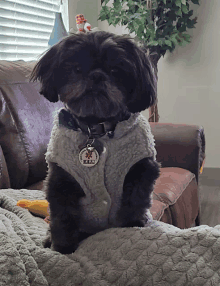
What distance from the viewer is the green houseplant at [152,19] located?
2.59 m

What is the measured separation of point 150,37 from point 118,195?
2.02m

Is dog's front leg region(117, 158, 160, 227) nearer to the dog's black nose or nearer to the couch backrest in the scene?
the dog's black nose

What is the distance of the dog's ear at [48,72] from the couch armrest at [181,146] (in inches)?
47.9

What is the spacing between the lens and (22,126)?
5.16 ft

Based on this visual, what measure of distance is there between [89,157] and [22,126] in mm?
783

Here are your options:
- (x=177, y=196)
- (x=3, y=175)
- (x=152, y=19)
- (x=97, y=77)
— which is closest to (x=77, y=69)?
(x=97, y=77)

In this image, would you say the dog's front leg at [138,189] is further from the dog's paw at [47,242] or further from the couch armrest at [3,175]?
the couch armrest at [3,175]

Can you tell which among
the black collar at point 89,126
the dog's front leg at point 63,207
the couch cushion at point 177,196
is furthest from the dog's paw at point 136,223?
the couch cushion at point 177,196

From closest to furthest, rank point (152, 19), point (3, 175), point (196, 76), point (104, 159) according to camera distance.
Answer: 1. point (104, 159)
2. point (3, 175)
3. point (152, 19)
4. point (196, 76)

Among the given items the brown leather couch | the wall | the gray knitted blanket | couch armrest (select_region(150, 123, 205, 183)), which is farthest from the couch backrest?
the wall

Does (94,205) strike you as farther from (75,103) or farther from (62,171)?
(75,103)

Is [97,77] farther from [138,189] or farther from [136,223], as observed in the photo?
[136,223]

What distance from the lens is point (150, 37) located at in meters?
2.65

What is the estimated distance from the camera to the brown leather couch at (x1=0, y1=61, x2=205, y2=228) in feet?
4.99
